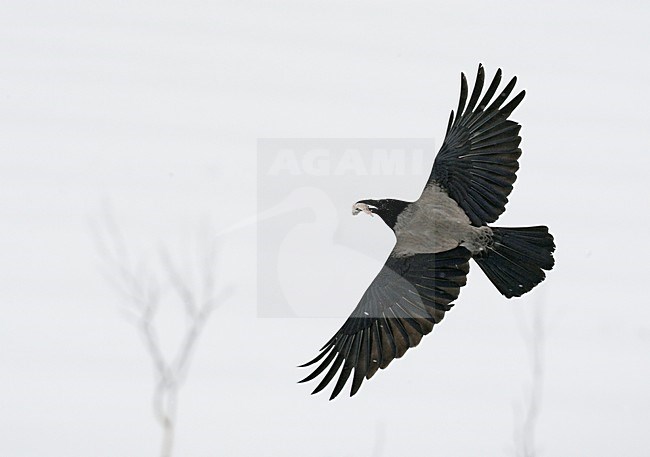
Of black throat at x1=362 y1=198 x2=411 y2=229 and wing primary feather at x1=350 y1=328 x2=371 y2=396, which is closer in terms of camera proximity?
wing primary feather at x1=350 y1=328 x2=371 y2=396

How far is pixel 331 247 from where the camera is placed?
8875 millimetres

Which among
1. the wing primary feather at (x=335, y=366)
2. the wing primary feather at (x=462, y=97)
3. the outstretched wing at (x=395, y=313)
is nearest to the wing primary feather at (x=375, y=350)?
the outstretched wing at (x=395, y=313)

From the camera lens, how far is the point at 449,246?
6.29 metres

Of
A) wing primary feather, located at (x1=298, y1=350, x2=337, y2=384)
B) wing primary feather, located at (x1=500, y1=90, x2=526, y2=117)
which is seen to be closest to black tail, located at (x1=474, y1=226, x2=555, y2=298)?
wing primary feather, located at (x1=500, y1=90, x2=526, y2=117)

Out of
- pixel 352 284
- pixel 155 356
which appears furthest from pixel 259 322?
pixel 352 284

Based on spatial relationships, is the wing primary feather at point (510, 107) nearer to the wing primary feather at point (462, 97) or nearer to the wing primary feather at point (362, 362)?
the wing primary feather at point (462, 97)

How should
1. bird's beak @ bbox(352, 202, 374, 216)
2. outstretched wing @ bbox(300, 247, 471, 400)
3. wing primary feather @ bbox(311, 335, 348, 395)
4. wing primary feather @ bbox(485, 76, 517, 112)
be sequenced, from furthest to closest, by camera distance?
bird's beak @ bbox(352, 202, 374, 216), wing primary feather @ bbox(485, 76, 517, 112), outstretched wing @ bbox(300, 247, 471, 400), wing primary feather @ bbox(311, 335, 348, 395)

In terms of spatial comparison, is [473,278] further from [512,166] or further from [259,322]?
[512,166]

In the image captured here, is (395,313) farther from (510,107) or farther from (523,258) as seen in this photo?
(510,107)

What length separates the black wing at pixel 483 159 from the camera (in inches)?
250

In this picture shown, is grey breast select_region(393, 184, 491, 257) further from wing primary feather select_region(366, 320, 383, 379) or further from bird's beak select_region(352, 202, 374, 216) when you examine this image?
wing primary feather select_region(366, 320, 383, 379)

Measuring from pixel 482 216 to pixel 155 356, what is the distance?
5.22 m

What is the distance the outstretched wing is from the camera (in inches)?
246

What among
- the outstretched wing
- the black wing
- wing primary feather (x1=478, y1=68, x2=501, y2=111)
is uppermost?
wing primary feather (x1=478, y1=68, x2=501, y2=111)
